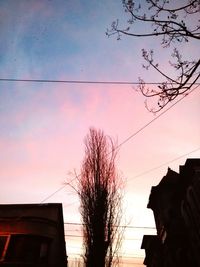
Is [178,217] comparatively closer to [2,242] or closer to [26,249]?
[26,249]

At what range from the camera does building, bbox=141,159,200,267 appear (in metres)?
17.6

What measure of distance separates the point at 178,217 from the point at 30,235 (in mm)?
11740

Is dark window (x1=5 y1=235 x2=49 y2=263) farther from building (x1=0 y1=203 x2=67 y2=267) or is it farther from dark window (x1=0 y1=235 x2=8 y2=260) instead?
dark window (x1=0 y1=235 x2=8 y2=260)

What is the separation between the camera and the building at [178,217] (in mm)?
17594

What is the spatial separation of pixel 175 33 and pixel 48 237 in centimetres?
1593

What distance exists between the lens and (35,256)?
53.0 feet

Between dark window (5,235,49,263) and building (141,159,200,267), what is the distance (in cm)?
995

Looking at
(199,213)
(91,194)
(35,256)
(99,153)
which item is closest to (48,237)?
(35,256)

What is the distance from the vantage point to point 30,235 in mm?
16344

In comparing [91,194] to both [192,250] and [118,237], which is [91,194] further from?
[192,250]

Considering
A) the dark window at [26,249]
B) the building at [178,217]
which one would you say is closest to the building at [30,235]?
the dark window at [26,249]

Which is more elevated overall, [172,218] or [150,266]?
[172,218]

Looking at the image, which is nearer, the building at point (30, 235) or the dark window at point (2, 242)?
the dark window at point (2, 242)

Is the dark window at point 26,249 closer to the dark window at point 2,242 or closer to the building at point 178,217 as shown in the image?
the dark window at point 2,242
